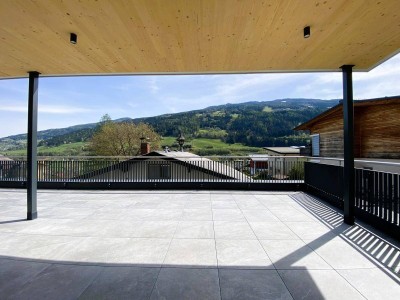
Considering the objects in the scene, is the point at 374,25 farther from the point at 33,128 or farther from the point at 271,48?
the point at 33,128

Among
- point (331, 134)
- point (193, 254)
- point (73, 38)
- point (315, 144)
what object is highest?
point (73, 38)

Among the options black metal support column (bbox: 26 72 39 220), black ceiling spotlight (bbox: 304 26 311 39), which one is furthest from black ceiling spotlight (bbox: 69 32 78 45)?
black ceiling spotlight (bbox: 304 26 311 39)

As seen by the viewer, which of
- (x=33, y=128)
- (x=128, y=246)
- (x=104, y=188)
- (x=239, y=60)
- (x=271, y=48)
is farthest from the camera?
(x=104, y=188)

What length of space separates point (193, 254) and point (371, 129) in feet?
33.1

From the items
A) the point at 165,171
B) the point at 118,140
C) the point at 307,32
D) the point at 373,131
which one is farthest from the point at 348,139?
the point at 118,140

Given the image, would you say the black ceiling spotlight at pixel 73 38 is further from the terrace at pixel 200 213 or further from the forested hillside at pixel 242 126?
the forested hillside at pixel 242 126

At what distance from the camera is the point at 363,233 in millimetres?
3766

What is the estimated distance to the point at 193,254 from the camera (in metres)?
3.01

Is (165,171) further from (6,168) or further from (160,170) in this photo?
(6,168)

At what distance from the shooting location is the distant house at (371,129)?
8758 millimetres

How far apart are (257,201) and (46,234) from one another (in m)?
4.47

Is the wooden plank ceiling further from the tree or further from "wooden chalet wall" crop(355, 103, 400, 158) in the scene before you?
the tree

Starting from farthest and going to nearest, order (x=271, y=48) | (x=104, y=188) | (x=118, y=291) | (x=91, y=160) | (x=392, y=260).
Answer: (x=91, y=160) < (x=104, y=188) < (x=271, y=48) < (x=392, y=260) < (x=118, y=291)

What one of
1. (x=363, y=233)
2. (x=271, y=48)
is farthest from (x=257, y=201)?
(x=271, y=48)
